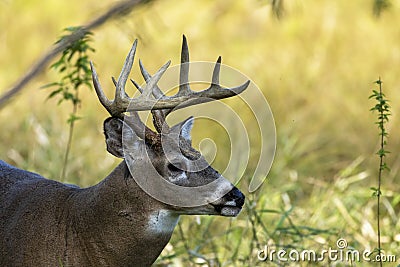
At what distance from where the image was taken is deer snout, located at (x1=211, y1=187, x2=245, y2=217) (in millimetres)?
3998

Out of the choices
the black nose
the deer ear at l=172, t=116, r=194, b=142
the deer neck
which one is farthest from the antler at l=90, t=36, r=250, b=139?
the black nose

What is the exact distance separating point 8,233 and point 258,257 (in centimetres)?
161

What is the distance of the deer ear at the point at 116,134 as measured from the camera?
13.4ft

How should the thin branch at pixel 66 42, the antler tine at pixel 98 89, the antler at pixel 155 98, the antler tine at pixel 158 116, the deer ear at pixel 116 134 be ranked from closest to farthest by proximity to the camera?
the thin branch at pixel 66 42
the antler tine at pixel 98 89
the antler at pixel 155 98
the deer ear at pixel 116 134
the antler tine at pixel 158 116

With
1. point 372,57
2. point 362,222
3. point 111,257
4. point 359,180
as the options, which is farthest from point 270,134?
point 111,257

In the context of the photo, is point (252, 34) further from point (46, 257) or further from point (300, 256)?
point (46, 257)

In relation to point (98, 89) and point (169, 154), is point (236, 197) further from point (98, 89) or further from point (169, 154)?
point (98, 89)

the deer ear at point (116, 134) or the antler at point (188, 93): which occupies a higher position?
the antler at point (188, 93)

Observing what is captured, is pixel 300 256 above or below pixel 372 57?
below

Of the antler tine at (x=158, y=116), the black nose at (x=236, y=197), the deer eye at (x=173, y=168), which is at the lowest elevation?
the black nose at (x=236, y=197)

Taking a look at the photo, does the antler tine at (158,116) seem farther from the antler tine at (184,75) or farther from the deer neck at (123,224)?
the deer neck at (123,224)

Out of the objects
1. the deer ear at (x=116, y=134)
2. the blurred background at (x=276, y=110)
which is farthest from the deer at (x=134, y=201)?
the blurred background at (x=276, y=110)

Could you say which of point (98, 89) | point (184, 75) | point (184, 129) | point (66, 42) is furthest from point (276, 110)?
point (66, 42)

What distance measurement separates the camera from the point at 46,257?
4.09m
